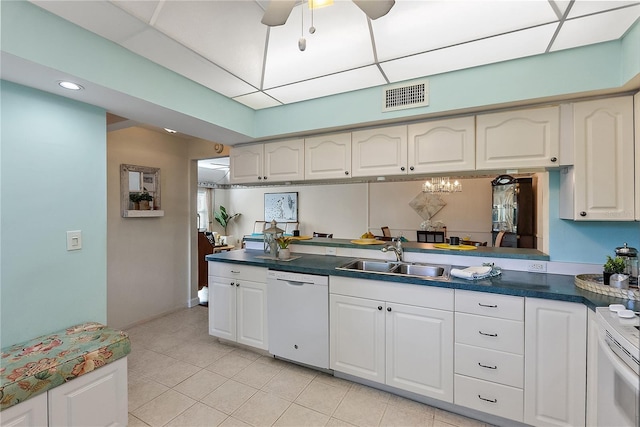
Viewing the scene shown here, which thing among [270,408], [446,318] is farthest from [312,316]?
[446,318]

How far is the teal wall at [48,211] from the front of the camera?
1.65 m

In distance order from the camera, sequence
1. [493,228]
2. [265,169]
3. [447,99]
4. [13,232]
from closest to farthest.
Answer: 1. [13,232]
2. [447,99]
3. [265,169]
4. [493,228]

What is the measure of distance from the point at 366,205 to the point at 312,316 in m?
4.54

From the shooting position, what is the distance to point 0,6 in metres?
1.35

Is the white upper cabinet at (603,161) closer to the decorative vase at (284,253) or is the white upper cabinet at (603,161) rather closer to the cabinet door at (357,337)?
the cabinet door at (357,337)

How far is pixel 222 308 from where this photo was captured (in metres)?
2.81

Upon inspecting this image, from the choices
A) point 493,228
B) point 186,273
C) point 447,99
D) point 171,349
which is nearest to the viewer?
point 447,99

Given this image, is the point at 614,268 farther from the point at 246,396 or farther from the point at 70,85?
the point at 70,85

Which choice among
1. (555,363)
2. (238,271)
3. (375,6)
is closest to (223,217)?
(238,271)

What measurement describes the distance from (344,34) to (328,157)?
1125 millimetres

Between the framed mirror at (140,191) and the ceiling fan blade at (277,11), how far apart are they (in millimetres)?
2834

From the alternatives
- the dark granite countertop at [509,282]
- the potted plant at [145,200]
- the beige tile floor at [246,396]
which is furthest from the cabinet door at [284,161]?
the beige tile floor at [246,396]

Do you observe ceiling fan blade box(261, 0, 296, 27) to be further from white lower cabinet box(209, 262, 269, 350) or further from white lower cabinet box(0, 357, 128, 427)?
white lower cabinet box(0, 357, 128, 427)

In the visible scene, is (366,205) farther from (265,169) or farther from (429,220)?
(265,169)
